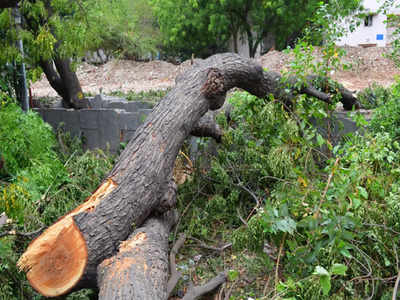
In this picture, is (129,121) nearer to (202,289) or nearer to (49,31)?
(49,31)

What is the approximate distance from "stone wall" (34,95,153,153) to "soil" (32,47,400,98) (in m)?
3.26

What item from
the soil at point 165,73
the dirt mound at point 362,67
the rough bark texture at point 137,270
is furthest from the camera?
the soil at point 165,73

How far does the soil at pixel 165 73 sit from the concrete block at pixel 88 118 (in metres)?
3.51

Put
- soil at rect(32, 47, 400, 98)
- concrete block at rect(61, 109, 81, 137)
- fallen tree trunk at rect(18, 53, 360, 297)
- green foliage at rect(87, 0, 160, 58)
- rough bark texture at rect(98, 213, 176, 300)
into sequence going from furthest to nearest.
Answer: green foliage at rect(87, 0, 160, 58) < soil at rect(32, 47, 400, 98) < concrete block at rect(61, 109, 81, 137) < fallen tree trunk at rect(18, 53, 360, 297) < rough bark texture at rect(98, 213, 176, 300)

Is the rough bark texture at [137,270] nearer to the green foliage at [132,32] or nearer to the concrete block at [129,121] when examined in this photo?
the concrete block at [129,121]

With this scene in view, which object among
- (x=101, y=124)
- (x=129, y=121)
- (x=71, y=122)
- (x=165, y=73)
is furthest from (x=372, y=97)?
(x=165, y=73)

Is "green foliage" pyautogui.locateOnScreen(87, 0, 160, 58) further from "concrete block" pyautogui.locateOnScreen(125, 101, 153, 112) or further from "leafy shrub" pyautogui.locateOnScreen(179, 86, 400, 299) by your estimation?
"leafy shrub" pyautogui.locateOnScreen(179, 86, 400, 299)

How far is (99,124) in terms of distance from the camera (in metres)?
5.46

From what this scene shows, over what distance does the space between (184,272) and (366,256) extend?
1.32 metres

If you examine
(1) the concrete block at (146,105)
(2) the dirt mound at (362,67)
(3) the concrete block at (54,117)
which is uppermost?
(3) the concrete block at (54,117)

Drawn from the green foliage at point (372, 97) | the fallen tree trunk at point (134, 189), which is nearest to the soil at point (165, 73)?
the green foliage at point (372, 97)

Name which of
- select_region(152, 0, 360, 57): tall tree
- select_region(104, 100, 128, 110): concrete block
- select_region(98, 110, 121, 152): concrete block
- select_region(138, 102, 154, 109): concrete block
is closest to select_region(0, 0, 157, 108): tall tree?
select_region(104, 100, 128, 110): concrete block

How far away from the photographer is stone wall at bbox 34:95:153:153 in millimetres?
5156

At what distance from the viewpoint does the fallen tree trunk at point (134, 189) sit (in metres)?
2.33
